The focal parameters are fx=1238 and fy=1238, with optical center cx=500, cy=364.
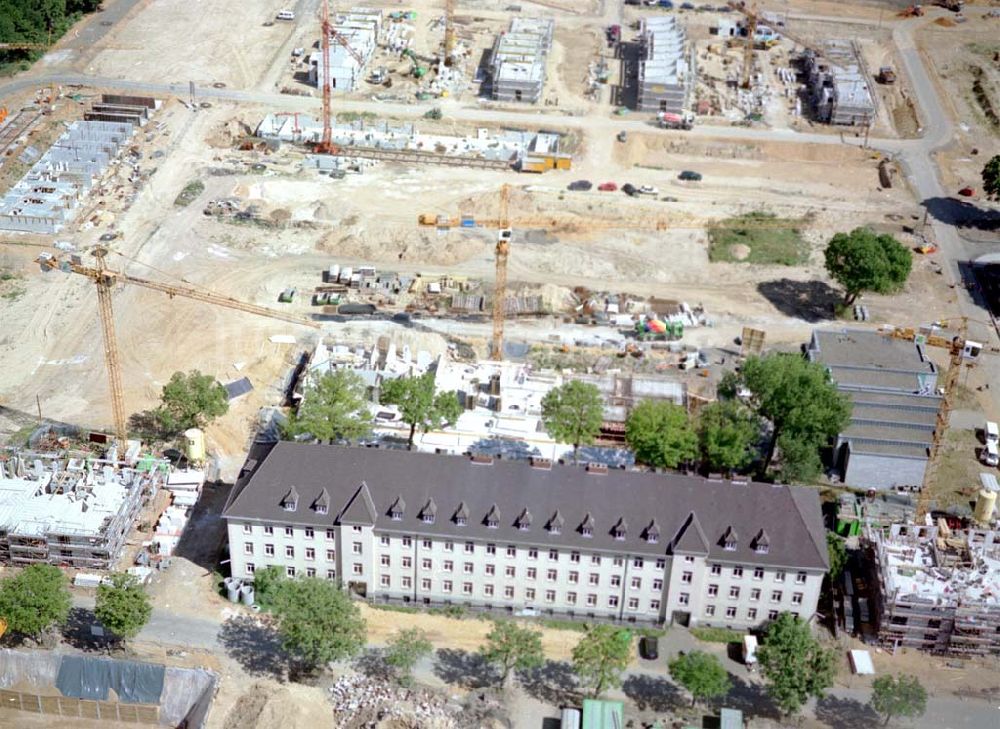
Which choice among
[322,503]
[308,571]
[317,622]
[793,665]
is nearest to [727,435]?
[793,665]

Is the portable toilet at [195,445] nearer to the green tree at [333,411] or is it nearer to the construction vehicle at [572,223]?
the green tree at [333,411]

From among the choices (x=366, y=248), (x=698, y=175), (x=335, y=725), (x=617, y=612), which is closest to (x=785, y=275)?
(x=698, y=175)

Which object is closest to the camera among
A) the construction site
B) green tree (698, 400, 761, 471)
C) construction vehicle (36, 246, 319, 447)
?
green tree (698, 400, 761, 471)

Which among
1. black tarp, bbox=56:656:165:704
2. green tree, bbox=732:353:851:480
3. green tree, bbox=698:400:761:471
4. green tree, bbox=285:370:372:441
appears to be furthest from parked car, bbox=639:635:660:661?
black tarp, bbox=56:656:165:704

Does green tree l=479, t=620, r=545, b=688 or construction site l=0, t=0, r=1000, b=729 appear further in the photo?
construction site l=0, t=0, r=1000, b=729

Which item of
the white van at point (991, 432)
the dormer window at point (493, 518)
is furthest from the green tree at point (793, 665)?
the white van at point (991, 432)

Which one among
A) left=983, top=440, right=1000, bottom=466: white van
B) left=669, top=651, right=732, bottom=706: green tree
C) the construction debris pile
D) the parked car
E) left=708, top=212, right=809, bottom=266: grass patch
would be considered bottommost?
the construction debris pile

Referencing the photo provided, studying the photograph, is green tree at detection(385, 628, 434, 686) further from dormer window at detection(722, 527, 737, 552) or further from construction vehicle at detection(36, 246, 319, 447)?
construction vehicle at detection(36, 246, 319, 447)
